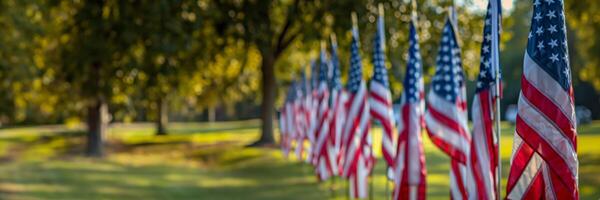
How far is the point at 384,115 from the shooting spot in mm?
13414

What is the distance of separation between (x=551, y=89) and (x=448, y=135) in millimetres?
2880

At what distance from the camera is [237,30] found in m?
28.1

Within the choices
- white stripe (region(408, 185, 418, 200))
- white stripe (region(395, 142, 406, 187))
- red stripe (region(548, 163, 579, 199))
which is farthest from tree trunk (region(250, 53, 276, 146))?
red stripe (region(548, 163, 579, 199))

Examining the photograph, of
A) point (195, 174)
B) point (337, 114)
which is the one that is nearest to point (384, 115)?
point (337, 114)

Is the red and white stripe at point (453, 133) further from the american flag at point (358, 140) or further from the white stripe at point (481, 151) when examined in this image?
the american flag at point (358, 140)

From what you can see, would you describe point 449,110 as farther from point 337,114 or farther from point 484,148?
point 337,114

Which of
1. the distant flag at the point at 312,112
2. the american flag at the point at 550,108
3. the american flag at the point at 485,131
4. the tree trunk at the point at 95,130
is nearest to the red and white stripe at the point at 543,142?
the american flag at the point at 550,108

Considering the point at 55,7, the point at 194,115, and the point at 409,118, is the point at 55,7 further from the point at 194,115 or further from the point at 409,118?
the point at 194,115

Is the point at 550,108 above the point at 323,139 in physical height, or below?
above

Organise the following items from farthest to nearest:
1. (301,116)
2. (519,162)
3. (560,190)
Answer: (301,116)
(519,162)
(560,190)

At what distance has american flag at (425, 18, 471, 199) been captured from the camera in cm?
1065

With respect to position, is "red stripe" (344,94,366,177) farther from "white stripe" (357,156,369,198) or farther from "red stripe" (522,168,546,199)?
"red stripe" (522,168,546,199)

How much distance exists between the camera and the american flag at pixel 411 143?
37.8 feet

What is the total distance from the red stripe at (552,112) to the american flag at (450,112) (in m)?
2.55
